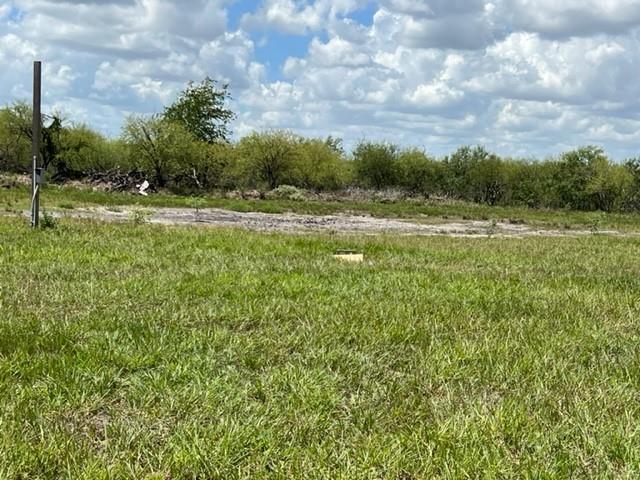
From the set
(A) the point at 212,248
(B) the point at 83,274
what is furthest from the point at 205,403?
(A) the point at 212,248

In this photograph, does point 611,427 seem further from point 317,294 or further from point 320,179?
point 320,179

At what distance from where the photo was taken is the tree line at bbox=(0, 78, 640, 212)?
190ft

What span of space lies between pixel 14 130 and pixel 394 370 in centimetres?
6443

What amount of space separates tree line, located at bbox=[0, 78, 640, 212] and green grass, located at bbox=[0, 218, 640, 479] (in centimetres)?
4583

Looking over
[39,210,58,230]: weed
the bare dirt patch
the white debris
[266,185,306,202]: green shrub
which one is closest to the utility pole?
[39,210,58,230]: weed

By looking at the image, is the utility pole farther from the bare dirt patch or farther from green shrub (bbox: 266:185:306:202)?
green shrub (bbox: 266:185:306:202)

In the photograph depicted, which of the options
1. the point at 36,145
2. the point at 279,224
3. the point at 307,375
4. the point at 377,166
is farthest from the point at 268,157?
the point at 307,375

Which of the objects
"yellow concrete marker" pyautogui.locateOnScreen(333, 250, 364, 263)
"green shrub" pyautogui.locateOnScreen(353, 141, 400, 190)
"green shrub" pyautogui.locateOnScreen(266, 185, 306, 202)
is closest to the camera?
"yellow concrete marker" pyautogui.locateOnScreen(333, 250, 364, 263)

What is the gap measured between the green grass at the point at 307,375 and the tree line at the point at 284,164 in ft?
150

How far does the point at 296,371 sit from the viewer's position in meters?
5.39

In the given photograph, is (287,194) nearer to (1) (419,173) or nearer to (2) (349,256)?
(1) (419,173)

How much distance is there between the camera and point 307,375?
5281mm

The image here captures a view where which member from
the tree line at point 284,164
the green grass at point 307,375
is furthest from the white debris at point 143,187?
the green grass at point 307,375

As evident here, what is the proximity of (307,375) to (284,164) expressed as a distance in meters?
62.0
